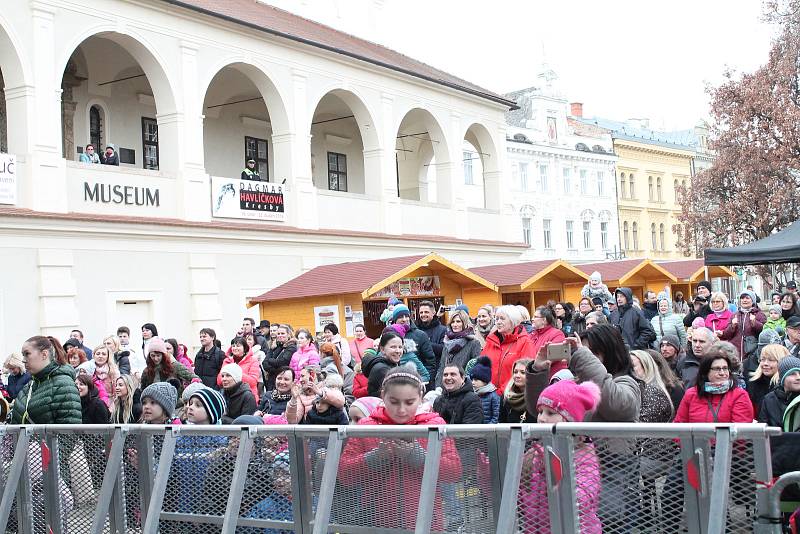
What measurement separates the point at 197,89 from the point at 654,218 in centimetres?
4674

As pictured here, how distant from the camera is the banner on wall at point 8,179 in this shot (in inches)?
759

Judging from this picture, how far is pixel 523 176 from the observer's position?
54.3 m

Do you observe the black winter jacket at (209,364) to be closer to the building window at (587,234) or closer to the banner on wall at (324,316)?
the banner on wall at (324,316)

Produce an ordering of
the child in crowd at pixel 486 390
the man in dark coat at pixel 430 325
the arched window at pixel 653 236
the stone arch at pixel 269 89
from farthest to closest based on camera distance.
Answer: the arched window at pixel 653 236, the stone arch at pixel 269 89, the man in dark coat at pixel 430 325, the child in crowd at pixel 486 390

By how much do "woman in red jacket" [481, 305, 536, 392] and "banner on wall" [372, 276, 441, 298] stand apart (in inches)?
455

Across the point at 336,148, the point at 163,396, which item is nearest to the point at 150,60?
the point at 336,148

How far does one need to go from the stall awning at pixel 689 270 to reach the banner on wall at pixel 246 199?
13.5m

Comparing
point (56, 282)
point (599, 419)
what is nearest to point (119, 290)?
point (56, 282)

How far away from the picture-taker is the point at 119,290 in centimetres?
2156

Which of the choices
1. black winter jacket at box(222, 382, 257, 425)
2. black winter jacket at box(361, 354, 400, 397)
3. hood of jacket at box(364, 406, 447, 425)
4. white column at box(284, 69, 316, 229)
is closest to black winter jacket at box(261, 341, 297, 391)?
black winter jacket at box(361, 354, 400, 397)

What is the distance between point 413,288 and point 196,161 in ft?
20.1

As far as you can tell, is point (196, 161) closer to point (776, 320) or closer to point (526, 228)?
point (776, 320)

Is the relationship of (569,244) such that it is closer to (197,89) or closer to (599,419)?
(197,89)

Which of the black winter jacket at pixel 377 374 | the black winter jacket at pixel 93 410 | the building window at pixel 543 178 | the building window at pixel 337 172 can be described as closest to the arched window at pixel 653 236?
the building window at pixel 543 178
